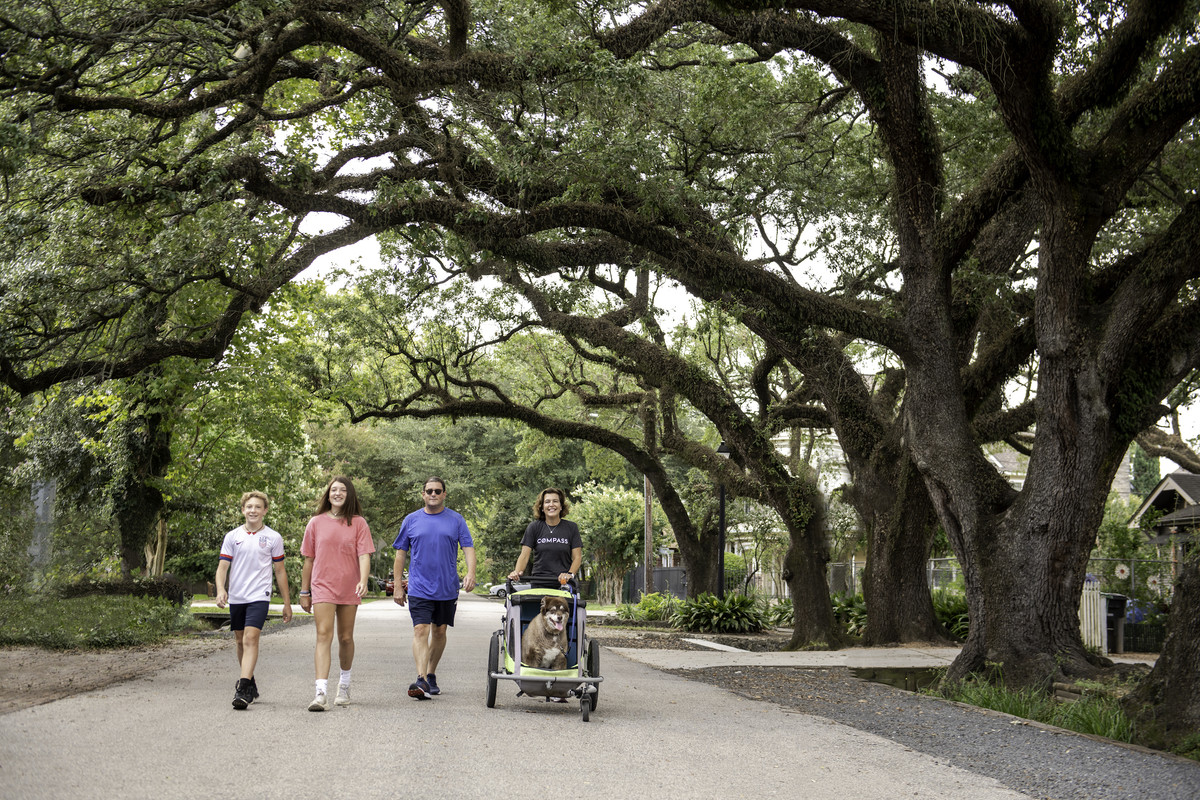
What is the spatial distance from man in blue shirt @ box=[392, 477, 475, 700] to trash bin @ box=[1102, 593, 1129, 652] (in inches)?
520

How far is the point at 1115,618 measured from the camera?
1816 cm

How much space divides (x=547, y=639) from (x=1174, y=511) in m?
27.4

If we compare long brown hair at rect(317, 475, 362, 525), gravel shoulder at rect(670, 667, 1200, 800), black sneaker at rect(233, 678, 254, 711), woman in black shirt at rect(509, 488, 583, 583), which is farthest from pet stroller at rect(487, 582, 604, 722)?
gravel shoulder at rect(670, 667, 1200, 800)

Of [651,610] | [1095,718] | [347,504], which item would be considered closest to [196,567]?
[651,610]

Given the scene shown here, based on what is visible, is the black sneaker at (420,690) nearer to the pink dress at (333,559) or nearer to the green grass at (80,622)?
the pink dress at (333,559)

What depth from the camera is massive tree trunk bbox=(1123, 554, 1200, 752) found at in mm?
7605

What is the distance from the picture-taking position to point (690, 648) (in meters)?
18.4

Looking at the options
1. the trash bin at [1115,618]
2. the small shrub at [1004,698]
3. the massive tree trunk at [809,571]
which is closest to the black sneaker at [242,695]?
the small shrub at [1004,698]

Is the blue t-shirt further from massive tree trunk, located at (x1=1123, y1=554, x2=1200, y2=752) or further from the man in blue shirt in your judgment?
massive tree trunk, located at (x1=1123, y1=554, x2=1200, y2=752)

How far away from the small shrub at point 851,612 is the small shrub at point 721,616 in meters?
1.95

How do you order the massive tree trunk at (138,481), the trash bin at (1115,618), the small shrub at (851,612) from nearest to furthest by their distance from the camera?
1. the trash bin at (1115,618)
2. the massive tree trunk at (138,481)
3. the small shrub at (851,612)

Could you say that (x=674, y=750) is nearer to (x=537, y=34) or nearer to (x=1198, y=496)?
(x=537, y=34)

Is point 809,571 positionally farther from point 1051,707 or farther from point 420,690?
point 420,690

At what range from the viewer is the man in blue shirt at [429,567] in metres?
9.12
